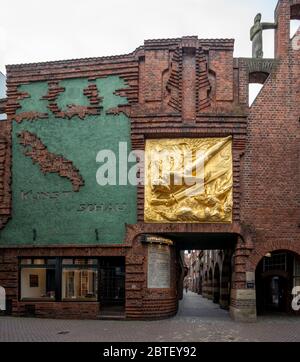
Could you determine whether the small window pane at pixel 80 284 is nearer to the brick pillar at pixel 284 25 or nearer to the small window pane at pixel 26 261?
the small window pane at pixel 26 261

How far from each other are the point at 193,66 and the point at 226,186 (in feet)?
18.4

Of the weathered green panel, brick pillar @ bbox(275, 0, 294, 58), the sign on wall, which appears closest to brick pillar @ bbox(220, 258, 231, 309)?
the sign on wall

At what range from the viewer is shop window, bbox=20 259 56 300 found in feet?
64.7

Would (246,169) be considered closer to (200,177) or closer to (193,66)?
(200,177)

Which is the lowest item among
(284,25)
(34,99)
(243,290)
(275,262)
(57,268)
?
(243,290)

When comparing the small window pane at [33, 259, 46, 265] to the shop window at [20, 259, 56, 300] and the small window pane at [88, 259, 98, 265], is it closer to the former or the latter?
the shop window at [20, 259, 56, 300]

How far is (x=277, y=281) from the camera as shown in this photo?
2605 cm

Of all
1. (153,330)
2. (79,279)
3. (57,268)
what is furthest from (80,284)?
(153,330)

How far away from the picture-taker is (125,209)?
19.5 m

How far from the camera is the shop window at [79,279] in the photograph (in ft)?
63.9

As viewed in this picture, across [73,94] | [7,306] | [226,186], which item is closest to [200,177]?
[226,186]

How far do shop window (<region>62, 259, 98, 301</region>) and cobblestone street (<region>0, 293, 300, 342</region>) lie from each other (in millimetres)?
1385

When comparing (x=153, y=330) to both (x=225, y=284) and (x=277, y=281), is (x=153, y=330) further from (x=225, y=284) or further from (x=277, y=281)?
(x=277, y=281)

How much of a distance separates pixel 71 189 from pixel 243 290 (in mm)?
8657
